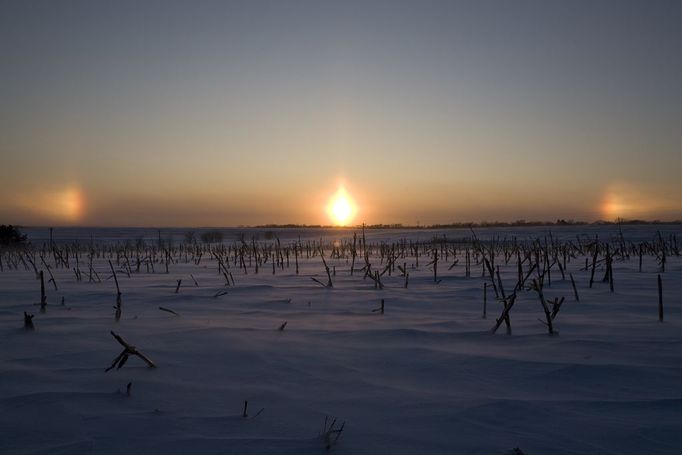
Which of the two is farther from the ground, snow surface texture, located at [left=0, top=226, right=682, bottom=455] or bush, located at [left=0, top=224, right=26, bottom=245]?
bush, located at [left=0, top=224, right=26, bottom=245]

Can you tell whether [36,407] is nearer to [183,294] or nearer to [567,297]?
[183,294]

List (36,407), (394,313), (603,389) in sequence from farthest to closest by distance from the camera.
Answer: (394,313) < (603,389) < (36,407)

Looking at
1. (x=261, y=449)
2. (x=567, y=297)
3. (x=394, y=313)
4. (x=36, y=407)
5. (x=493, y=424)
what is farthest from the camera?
(x=567, y=297)

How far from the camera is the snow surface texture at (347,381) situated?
148cm

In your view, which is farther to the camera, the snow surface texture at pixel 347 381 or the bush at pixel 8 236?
the bush at pixel 8 236

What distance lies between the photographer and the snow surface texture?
148cm

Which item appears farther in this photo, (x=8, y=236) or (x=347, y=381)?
(x=8, y=236)

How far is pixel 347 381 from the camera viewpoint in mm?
1983

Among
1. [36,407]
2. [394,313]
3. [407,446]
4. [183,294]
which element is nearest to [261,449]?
[407,446]

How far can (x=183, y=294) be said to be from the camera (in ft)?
14.3

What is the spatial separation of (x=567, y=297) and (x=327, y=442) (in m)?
3.34

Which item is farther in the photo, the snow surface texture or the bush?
the bush

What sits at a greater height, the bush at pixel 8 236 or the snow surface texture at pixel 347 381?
the bush at pixel 8 236

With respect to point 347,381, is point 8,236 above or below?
above
